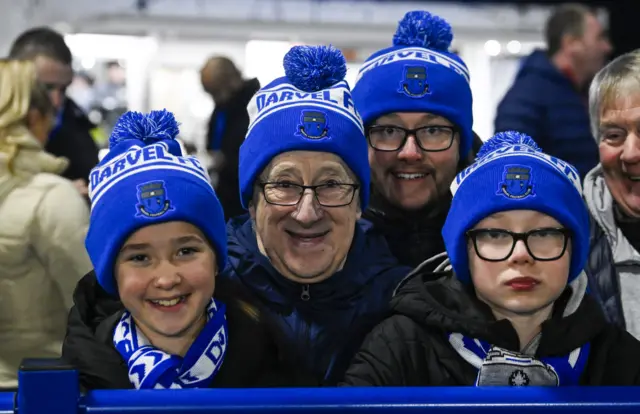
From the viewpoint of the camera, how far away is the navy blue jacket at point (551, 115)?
3.29 metres

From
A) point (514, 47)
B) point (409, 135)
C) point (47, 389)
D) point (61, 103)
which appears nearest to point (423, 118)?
point (409, 135)

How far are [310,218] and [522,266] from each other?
40 centimetres

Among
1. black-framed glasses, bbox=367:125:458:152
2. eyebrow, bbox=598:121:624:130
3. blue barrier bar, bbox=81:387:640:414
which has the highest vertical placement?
eyebrow, bbox=598:121:624:130

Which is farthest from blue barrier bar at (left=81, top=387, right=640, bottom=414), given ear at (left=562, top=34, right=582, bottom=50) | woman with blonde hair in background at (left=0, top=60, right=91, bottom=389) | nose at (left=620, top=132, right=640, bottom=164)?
ear at (left=562, top=34, right=582, bottom=50)

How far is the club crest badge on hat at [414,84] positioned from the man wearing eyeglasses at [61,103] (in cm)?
149

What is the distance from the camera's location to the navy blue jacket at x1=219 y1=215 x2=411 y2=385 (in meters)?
1.83

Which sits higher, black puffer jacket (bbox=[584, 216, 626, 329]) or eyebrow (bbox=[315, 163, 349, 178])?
eyebrow (bbox=[315, 163, 349, 178])

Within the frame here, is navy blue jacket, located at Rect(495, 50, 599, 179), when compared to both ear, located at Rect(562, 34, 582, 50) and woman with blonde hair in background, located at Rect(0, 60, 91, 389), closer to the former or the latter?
ear, located at Rect(562, 34, 582, 50)

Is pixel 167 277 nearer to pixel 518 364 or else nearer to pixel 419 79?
pixel 518 364

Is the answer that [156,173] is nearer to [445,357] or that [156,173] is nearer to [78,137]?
[445,357]

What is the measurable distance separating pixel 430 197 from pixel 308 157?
0.41 meters

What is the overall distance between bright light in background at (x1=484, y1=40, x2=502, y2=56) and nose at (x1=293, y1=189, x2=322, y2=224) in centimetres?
472

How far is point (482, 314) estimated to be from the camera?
5.51 feet

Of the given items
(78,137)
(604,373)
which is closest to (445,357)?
(604,373)
